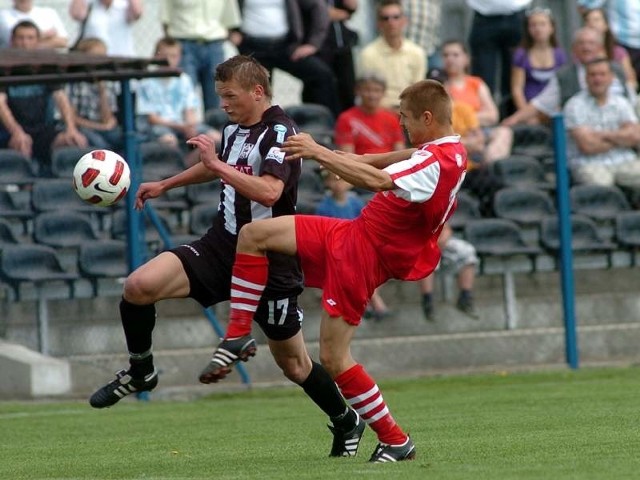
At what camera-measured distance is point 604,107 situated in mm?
16641

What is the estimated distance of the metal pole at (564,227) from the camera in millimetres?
15781

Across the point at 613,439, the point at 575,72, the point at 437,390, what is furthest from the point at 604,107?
the point at 613,439

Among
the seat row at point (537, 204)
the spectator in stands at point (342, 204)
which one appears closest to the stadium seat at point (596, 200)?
the seat row at point (537, 204)

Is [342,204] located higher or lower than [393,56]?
lower

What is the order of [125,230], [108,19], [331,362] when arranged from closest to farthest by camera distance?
[331,362] < [125,230] < [108,19]

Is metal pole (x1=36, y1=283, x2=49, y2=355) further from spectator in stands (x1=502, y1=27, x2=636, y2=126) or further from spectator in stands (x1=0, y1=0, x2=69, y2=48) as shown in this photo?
spectator in stands (x1=502, y1=27, x2=636, y2=126)

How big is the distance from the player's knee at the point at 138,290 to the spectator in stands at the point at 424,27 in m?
9.80

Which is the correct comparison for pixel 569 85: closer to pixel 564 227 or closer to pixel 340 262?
pixel 564 227

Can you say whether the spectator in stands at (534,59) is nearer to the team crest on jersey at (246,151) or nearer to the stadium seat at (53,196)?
the stadium seat at (53,196)

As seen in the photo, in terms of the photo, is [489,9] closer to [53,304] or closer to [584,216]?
[584,216]

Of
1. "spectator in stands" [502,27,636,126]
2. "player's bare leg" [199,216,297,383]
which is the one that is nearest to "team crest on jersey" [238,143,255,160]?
"player's bare leg" [199,216,297,383]

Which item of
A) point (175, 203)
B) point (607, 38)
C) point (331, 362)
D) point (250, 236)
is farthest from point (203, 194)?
point (331, 362)

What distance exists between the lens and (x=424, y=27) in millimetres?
18219

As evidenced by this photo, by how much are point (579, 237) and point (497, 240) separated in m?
0.94
